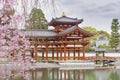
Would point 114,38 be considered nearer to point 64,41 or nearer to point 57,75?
point 64,41

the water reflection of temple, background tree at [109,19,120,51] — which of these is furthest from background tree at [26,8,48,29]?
background tree at [109,19,120,51]

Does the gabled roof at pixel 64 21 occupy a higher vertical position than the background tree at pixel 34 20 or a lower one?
higher

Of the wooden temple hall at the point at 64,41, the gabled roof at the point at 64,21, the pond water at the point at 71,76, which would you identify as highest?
Result: the gabled roof at the point at 64,21

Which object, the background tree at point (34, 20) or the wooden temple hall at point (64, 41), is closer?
the background tree at point (34, 20)

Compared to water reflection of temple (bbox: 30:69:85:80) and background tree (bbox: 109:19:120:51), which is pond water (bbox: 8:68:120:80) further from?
background tree (bbox: 109:19:120:51)

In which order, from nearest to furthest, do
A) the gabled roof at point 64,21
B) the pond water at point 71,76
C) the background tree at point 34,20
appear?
the background tree at point 34,20 → the pond water at point 71,76 → the gabled roof at point 64,21

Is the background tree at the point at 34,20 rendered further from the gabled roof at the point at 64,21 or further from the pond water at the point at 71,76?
the gabled roof at the point at 64,21

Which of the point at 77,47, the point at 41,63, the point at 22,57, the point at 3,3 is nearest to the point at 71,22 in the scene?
the point at 77,47

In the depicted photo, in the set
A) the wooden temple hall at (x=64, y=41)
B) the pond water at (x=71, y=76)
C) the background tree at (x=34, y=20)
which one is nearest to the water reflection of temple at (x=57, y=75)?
the pond water at (x=71, y=76)

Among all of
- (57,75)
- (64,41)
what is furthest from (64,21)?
(57,75)

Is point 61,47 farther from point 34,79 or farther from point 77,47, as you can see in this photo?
point 34,79

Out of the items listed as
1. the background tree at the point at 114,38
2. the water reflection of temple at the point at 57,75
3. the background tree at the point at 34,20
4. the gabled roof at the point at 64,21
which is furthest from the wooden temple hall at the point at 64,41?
the background tree at the point at 34,20

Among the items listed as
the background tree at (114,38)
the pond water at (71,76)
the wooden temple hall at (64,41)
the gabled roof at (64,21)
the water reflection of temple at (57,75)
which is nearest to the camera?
the water reflection of temple at (57,75)

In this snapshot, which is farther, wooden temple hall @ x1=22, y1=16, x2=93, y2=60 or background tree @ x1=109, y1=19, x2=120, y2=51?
background tree @ x1=109, y1=19, x2=120, y2=51
